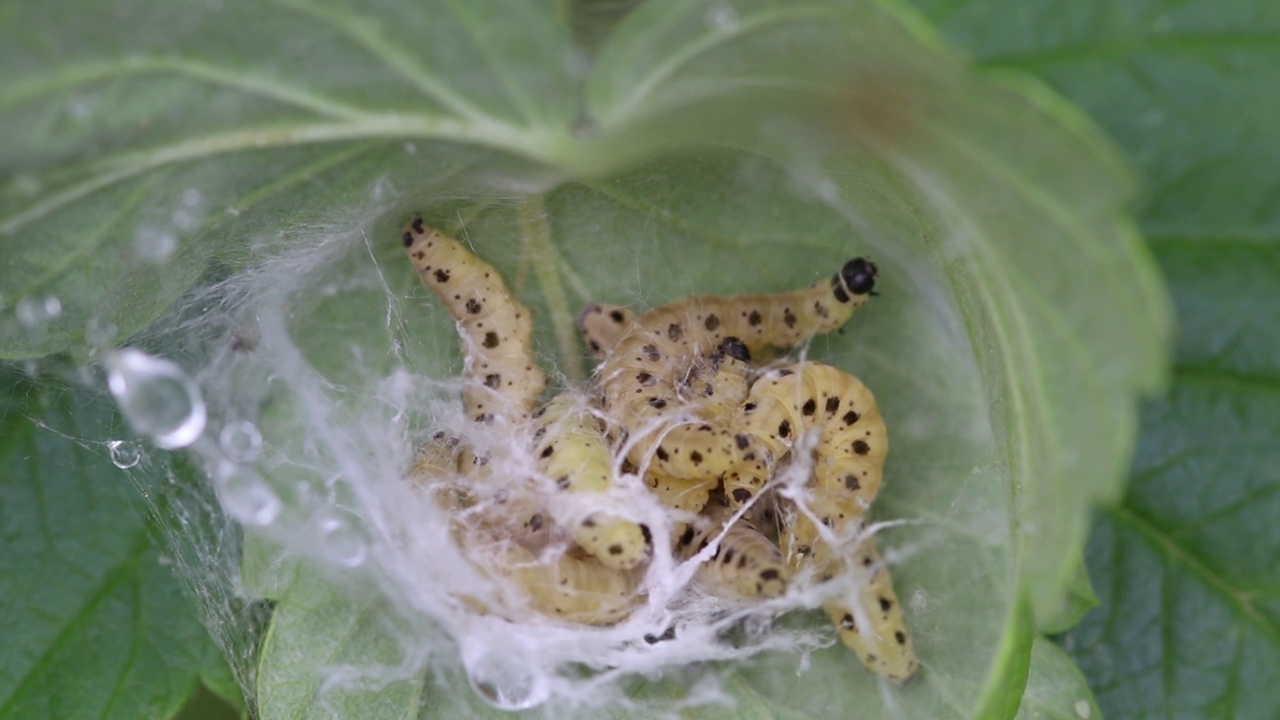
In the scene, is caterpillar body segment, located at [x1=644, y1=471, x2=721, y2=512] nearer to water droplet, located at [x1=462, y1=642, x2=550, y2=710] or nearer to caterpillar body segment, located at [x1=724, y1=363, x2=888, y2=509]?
caterpillar body segment, located at [x1=724, y1=363, x2=888, y2=509]

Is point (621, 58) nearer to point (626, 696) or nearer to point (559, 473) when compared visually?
point (559, 473)

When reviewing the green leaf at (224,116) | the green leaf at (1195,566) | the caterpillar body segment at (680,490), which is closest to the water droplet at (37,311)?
the green leaf at (224,116)

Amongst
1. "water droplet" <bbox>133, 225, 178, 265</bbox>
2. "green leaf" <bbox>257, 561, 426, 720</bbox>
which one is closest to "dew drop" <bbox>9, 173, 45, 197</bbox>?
"water droplet" <bbox>133, 225, 178, 265</bbox>

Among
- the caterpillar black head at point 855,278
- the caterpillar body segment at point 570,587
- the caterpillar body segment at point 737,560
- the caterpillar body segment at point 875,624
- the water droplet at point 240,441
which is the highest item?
the water droplet at point 240,441

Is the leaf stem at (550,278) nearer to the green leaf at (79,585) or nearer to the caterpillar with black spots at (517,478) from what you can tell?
the caterpillar with black spots at (517,478)

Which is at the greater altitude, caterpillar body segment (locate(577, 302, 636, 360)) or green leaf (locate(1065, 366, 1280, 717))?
caterpillar body segment (locate(577, 302, 636, 360))

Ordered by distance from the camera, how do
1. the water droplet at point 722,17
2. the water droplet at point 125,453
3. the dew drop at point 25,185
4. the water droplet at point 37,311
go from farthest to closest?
the water droplet at point 125,453 < the water droplet at point 37,311 < the dew drop at point 25,185 < the water droplet at point 722,17
